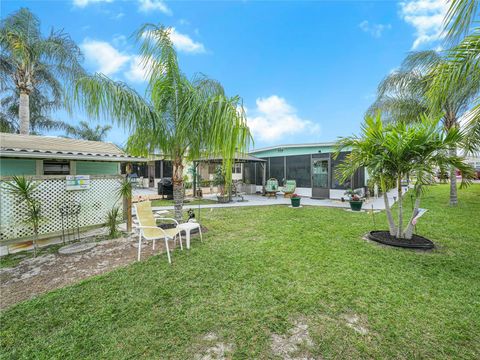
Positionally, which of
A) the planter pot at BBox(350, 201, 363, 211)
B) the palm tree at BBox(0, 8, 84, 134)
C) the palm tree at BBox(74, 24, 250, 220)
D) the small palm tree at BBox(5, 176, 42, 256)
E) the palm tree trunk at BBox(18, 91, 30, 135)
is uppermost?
the palm tree at BBox(0, 8, 84, 134)

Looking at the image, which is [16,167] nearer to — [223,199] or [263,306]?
[263,306]

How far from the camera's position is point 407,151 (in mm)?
A: 4578

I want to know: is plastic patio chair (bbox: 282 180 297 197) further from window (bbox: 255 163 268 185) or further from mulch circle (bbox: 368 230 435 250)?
mulch circle (bbox: 368 230 435 250)

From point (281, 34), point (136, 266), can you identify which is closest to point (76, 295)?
point (136, 266)

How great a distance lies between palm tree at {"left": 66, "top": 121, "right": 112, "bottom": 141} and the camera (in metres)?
19.9

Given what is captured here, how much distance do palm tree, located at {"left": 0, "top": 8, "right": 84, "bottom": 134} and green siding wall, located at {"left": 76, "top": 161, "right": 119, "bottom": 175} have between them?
12.6 ft

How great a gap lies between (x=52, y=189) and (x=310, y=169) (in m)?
11.7

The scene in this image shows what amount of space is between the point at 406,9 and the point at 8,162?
1302 centimetres

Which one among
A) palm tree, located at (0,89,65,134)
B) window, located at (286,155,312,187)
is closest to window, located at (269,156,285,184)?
window, located at (286,155,312,187)

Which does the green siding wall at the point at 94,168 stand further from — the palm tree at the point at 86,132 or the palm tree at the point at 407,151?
the palm tree at the point at 86,132

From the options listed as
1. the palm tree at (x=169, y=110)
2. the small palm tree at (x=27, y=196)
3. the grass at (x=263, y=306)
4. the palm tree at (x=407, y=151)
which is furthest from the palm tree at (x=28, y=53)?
the palm tree at (x=407, y=151)

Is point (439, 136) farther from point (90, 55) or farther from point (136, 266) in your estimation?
point (90, 55)

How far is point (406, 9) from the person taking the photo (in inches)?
289

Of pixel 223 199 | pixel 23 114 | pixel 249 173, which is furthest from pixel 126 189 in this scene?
pixel 249 173
